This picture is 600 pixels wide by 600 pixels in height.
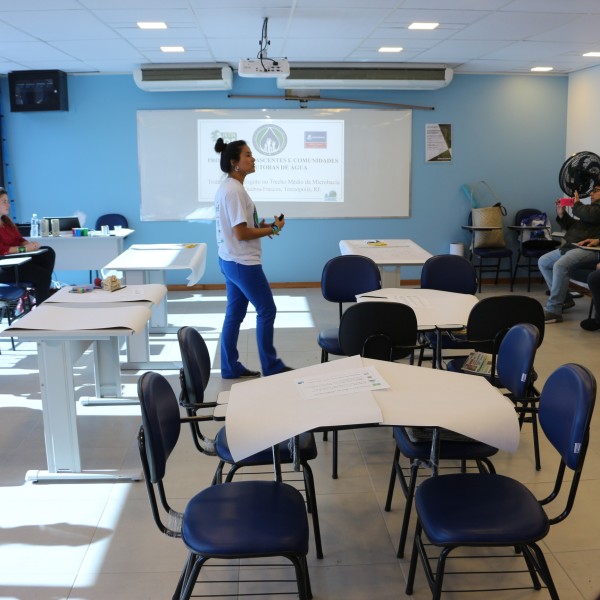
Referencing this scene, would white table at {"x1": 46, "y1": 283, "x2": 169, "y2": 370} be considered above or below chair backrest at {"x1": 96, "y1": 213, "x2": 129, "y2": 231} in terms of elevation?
below

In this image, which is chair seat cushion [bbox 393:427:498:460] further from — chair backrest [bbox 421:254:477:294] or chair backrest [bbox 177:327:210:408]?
chair backrest [bbox 421:254:477:294]

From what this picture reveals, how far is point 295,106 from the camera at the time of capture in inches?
321

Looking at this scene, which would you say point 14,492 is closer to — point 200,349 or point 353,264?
point 200,349

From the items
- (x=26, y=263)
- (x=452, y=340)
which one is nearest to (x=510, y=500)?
(x=452, y=340)

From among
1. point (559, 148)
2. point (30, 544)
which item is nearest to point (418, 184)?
point (559, 148)

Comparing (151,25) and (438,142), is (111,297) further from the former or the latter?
(438,142)

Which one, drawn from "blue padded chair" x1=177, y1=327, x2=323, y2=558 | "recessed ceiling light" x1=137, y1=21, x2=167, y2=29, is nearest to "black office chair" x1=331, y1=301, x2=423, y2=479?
"blue padded chair" x1=177, y1=327, x2=323, y2=558

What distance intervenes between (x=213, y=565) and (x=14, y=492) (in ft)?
3.93

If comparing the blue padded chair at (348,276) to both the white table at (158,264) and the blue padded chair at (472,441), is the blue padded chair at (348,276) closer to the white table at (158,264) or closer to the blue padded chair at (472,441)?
the white table at (158,264)

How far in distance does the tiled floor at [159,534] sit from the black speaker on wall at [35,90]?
171 inches

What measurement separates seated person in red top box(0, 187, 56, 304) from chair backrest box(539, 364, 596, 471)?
15.7 ft

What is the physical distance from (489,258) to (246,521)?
7.08m

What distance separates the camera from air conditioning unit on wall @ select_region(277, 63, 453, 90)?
7.56m

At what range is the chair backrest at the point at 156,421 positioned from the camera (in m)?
2.07
